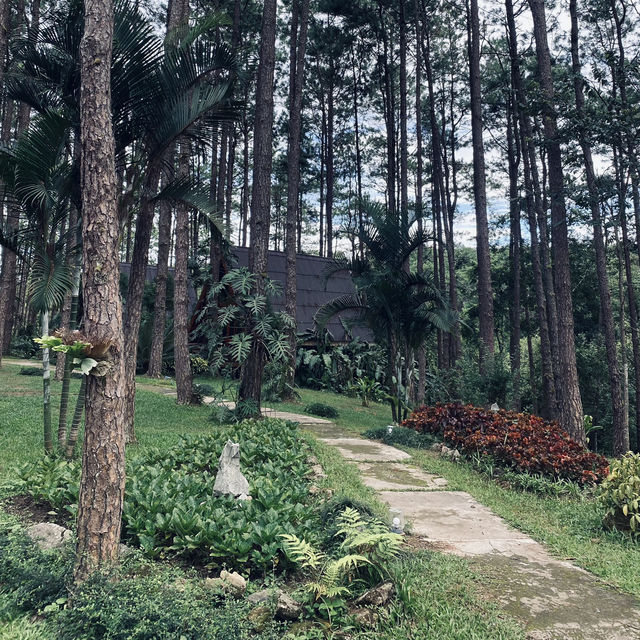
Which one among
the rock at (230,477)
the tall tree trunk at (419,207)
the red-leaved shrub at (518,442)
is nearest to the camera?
the rock at (230,477)

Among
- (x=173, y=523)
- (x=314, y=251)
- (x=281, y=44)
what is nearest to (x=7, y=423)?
(x=173, y=523)

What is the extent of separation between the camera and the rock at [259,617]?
294 cm

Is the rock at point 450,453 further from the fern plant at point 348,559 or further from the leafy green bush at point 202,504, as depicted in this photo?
the fern plant at point 348,559

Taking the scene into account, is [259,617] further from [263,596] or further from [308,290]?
[308,290]

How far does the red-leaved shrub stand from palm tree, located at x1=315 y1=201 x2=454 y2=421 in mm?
1488

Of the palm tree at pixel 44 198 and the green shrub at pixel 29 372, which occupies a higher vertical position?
the palm tree at pixel 44 198

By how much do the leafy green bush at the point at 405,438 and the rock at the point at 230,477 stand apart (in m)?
4.10

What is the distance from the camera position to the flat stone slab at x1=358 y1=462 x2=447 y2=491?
19.3 feet

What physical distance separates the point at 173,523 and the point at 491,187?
25441 mm

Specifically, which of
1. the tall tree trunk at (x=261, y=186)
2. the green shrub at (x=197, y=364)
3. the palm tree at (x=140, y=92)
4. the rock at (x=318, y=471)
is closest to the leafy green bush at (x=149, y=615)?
the rock at (x=318, y=471)

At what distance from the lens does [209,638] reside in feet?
9.08

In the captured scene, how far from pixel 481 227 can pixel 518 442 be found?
6811mm

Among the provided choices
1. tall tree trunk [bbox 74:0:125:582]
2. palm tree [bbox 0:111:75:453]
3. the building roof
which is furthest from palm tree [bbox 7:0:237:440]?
the building roof

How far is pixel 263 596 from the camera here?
3.16m
